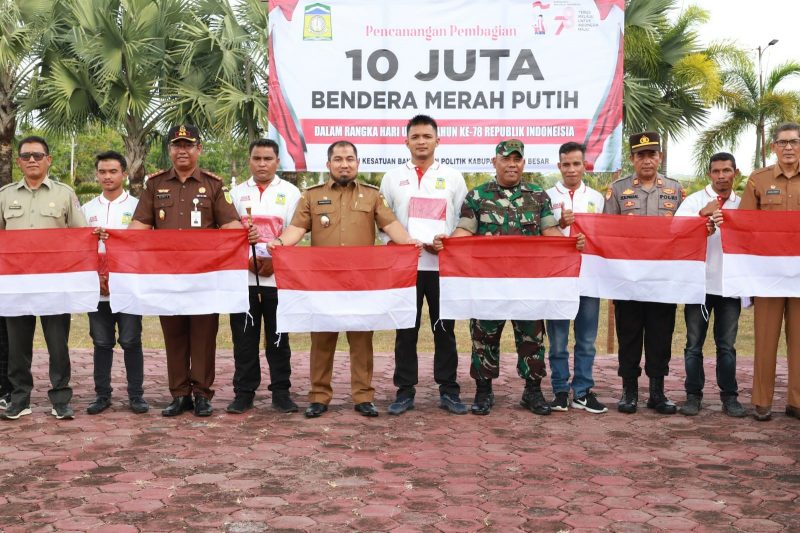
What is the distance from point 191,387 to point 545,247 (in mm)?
2869

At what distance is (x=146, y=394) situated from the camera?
771 cm

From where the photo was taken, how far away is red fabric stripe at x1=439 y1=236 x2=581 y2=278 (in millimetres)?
6895

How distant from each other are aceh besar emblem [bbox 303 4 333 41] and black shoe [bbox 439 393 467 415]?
395 centimetres

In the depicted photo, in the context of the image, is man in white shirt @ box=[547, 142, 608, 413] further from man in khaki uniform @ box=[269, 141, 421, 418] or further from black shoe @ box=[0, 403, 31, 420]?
black shoe @ box=[0, 403, 31, 420]

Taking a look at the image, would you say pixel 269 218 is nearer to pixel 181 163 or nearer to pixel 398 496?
pixel 181 163

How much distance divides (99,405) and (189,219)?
1557 millimetres

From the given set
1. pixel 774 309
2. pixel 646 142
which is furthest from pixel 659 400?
pixel 646 142

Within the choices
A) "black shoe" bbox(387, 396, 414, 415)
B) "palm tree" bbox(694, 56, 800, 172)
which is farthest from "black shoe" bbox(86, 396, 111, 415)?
"palm tree" bbox(694, 56, 800, 172)

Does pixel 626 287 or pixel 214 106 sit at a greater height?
pixel 214 106

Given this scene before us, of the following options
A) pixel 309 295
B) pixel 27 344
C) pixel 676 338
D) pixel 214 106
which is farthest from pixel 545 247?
pixel 214 106

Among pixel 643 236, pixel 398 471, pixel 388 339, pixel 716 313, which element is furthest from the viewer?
pixel 388 339

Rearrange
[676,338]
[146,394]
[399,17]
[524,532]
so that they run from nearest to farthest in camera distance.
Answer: [524,532] → [146,394] → [399,17] → [676,338]

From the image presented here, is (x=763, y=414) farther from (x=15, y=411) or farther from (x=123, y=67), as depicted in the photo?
(x=123, y=67)

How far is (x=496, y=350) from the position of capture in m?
7.02
